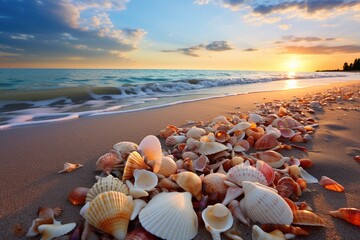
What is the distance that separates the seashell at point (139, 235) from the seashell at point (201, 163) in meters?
0.80

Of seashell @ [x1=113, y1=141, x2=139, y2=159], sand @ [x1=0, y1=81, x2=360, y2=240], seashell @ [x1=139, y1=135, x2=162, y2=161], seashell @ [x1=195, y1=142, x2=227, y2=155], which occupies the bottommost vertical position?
sand @ [x1=0, y1=81, x2=360, y2=240]

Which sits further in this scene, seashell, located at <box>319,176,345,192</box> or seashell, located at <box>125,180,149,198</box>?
seashell, located at <box>319,176,345,192</box>

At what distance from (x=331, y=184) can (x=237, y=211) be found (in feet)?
2.99

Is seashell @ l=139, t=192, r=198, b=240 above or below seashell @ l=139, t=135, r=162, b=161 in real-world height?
below

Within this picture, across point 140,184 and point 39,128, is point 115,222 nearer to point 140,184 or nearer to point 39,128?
point 140,184

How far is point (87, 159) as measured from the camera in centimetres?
235

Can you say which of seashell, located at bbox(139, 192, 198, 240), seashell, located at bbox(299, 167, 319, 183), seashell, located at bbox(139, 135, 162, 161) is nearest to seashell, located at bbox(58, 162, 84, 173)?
seashell, located at bbox(139, 135, 162, 161)

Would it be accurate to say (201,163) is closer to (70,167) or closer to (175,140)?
(175,140)

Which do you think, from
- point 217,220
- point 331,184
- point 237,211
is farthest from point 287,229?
point 331,184

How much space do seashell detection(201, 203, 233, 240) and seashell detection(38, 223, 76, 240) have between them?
2.57 feet

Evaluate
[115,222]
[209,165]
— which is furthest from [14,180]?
[209,165]

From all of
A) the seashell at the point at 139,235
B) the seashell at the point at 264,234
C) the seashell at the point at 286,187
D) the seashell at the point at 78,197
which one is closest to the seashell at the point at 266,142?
the seashell at the point at 286,187

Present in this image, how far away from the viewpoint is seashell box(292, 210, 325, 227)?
1.30 m

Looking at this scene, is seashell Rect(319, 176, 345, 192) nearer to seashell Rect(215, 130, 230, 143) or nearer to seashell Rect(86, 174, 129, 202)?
seashell Rect(215, 130, 230, 143)
